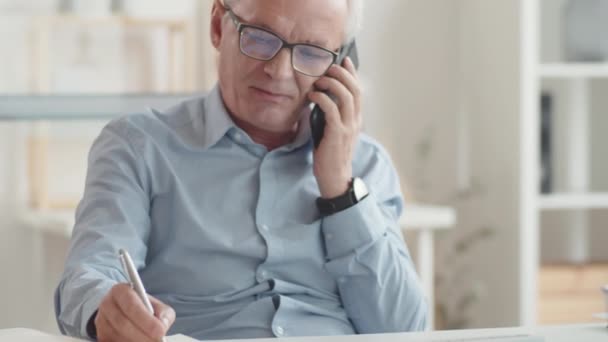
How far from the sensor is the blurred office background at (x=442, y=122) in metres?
3.00

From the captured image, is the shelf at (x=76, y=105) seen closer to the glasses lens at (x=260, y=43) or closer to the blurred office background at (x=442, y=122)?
the blurred office background at (x=442, y=122)

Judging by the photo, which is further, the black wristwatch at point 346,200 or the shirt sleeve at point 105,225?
the black wristwatch at point 346,200

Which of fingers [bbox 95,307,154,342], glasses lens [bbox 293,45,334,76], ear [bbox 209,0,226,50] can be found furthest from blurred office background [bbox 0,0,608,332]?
fingers [bbox 95,307,154,342]

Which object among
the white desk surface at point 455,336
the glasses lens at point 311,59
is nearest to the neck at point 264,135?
the glasses lens at point 311,59

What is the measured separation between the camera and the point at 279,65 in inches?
60.6

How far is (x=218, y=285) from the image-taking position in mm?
1563

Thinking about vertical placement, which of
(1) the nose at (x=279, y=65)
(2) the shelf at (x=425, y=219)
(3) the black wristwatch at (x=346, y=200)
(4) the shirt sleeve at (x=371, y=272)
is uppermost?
(1) the nose at (x=279, y=65)

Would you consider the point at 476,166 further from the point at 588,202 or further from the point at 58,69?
the point at 58,69

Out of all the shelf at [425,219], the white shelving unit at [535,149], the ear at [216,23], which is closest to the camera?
the ear at [216,23]

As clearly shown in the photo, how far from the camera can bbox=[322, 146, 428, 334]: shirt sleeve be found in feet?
5.17

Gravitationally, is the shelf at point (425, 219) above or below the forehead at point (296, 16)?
below

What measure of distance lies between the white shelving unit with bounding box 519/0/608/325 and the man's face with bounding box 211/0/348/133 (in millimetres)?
1640

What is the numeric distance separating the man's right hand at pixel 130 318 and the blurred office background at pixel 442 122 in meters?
1.58

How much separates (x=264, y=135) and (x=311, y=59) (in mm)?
159
